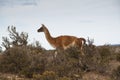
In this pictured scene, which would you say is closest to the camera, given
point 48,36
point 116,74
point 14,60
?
point 116,74

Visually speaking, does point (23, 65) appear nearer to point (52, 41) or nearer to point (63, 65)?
point (63, 65)

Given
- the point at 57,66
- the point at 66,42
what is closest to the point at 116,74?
the point at 57,66

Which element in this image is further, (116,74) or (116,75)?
(116,74)

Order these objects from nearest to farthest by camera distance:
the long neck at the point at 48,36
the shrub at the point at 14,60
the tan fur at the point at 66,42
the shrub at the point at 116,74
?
the shrub at the point at 116,74
the shrub at the point at 14,60
the tan fur at the point at 66,42
the long neck at the point at 48,36

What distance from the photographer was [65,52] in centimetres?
1778

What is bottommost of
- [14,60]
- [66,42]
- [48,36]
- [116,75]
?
[116,75]

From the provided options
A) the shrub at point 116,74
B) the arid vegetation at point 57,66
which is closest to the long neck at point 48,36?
the arid vegetation at point 57,66

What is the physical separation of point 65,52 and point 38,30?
9.45 feet

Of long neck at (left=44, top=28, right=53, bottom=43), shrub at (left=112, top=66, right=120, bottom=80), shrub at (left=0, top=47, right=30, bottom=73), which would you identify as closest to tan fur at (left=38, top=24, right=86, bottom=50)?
long neck at (left=44, top=28, right=53, bottom=43)

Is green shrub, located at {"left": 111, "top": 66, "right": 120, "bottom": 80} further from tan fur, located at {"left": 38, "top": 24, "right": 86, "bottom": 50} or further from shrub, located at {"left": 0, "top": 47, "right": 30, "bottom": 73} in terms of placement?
tan fur, located at {"left": 38, "top": 24, "right": 86, "bottom": 50}

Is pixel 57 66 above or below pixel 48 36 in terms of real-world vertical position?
below

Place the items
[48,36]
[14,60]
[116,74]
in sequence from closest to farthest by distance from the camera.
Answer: [116,74] → [14,60] → [48,36]

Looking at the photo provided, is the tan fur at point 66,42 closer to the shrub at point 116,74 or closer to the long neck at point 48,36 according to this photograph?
the long neck at point 48,36

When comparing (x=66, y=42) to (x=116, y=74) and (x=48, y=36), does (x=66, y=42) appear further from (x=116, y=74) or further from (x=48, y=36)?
(x=116, y=74)
